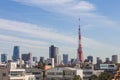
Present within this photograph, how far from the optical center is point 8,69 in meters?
107

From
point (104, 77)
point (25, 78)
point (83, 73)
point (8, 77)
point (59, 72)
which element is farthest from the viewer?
point (83, 73)

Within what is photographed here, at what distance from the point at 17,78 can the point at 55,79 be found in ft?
87.3

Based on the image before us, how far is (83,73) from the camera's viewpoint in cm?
15662

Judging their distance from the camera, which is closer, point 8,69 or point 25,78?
point 8,69

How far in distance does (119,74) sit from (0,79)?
4453 cm

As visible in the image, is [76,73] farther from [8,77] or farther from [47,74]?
[8,77]

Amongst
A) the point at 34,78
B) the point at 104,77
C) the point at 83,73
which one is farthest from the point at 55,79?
the point at 83,73

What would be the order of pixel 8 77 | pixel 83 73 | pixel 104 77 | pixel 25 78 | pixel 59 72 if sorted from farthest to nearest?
pixel 83 73 < pixel 59 72 < pixel 104 77 < pixel 25 78 < pixel 8 77

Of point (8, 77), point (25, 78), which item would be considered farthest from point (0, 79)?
point (25, 78)

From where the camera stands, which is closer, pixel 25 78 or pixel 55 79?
pixel 25 78

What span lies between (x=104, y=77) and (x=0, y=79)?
3630 cm

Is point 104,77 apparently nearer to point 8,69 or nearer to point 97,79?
point 97,79

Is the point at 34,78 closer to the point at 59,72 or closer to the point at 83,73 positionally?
the point at 59,72

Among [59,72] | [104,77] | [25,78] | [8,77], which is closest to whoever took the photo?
[8,77]
